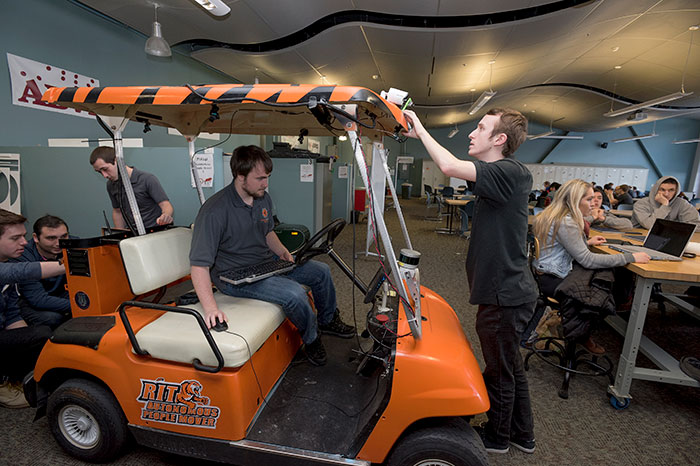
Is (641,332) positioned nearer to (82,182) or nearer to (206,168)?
(206,168)

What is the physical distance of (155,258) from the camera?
2080 millimetres

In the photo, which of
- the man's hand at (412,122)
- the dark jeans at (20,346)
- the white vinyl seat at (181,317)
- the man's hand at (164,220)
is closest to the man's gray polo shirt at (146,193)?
the man's hand at (164,220)

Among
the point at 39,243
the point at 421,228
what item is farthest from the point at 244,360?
the point at 421,228

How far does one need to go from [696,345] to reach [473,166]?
3.85 metres

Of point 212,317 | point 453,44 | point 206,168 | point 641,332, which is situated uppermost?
point 453,44

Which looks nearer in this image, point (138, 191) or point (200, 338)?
point (200, 338)

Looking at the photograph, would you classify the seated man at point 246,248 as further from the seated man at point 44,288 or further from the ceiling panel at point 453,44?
the ceiling panel at point 453,44

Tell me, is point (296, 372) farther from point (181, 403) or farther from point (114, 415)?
point (114, 415)

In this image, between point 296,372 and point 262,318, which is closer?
point 262,318

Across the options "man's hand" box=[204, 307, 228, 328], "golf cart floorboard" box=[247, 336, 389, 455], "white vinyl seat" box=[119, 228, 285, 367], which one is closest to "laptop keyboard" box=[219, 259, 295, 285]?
"white vinyl seat" box=[119, 228, 285, 367]

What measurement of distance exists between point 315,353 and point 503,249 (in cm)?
138

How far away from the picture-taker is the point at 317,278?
2547mm

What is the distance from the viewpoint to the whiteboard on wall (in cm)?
1986

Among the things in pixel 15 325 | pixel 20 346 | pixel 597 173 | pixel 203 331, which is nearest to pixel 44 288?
pixel 15 325
